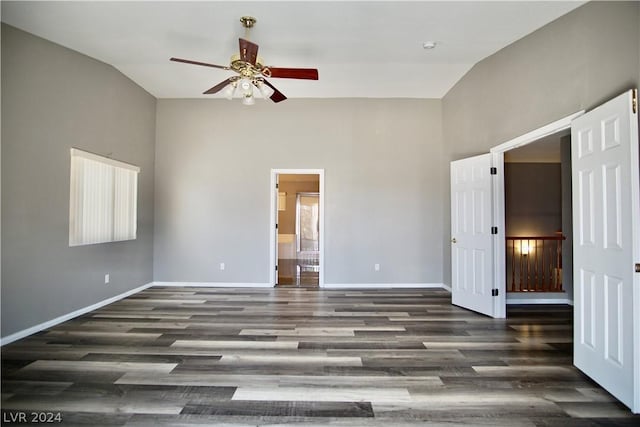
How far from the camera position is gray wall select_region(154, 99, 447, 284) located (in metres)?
5.59

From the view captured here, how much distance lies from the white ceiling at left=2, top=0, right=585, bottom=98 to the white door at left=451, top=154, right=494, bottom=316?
1.44 m

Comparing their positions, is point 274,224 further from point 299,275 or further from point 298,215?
point 298,215

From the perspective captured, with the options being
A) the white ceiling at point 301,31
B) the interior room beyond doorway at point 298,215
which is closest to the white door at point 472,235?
the white ceiling at point 301,31

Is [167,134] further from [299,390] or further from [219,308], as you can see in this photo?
[299,390]

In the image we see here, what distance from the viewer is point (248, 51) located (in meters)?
2.84

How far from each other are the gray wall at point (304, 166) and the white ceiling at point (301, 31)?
1.04 m

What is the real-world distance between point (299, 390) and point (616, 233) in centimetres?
245

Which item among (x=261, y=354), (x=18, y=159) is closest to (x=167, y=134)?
(x=18, y=159)

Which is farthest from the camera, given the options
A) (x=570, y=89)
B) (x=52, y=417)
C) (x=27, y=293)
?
(x=27, y=293)

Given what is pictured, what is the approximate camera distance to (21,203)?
10.4 feet

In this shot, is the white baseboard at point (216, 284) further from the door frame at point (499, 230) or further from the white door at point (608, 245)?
the white door at point (608, 245)

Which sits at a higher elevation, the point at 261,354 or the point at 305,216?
the point at 305,216

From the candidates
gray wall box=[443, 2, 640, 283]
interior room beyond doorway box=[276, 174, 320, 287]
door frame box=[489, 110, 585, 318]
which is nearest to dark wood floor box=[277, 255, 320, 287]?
interior room beyond doorway box=[276, 174, 320, 287]

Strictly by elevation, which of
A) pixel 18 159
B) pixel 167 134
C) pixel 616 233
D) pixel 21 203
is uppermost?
pixel 167 134
